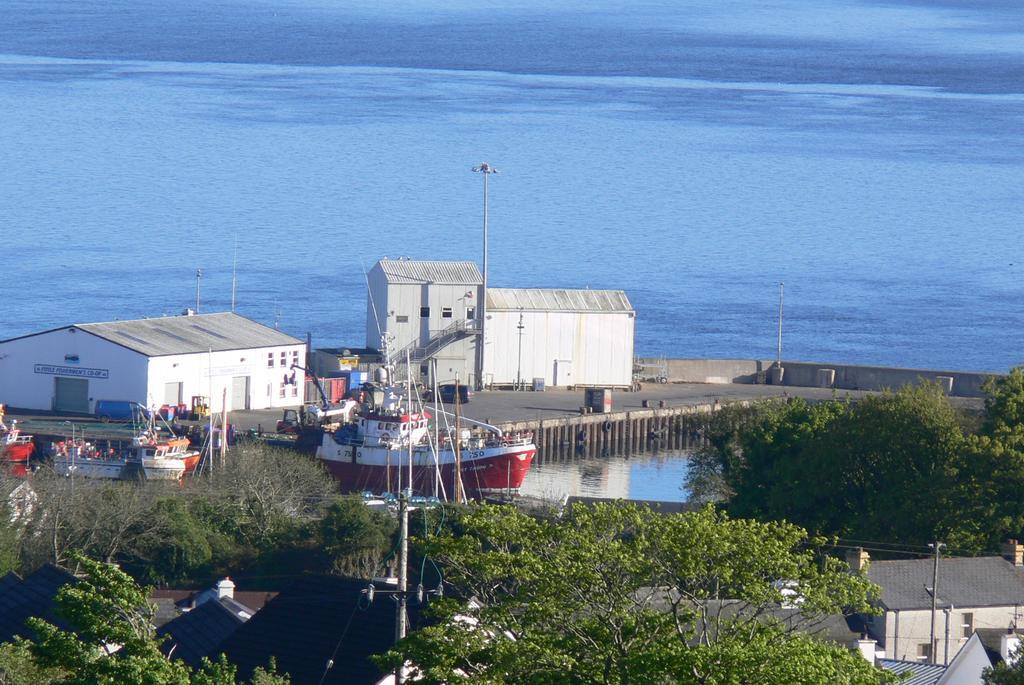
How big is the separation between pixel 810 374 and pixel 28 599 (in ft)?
110

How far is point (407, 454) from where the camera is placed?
3638cm

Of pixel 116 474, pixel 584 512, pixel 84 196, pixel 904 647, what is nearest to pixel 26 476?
pixel 116 474

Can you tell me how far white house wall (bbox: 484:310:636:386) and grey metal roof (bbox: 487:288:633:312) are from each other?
24 centimetres

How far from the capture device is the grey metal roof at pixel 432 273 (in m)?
44.7

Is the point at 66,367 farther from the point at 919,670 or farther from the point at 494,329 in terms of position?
the point at 919,670

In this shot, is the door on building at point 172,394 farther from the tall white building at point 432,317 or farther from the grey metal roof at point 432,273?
the grey metal roof at point 432,273

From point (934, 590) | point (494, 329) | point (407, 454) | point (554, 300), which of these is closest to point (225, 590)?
point (934, 590)

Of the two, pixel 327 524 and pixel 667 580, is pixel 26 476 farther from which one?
pixel 667 580

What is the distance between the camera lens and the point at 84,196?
3607 inches

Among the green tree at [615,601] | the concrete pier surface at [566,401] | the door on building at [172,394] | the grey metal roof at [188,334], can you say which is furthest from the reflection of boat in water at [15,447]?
the green tree at [615,601]

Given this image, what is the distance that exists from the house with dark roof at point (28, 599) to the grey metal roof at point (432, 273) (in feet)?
90.8

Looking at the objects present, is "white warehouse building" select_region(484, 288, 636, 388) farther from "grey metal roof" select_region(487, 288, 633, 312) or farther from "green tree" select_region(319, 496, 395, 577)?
"green tree" select_region(319, 496, 395, 577)

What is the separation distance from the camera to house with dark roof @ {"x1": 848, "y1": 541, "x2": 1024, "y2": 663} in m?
20.2

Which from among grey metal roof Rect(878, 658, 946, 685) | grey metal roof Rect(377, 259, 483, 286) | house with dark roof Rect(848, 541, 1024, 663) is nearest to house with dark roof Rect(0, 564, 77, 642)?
grey metal roof Rect(878, 658, 946, 685)
